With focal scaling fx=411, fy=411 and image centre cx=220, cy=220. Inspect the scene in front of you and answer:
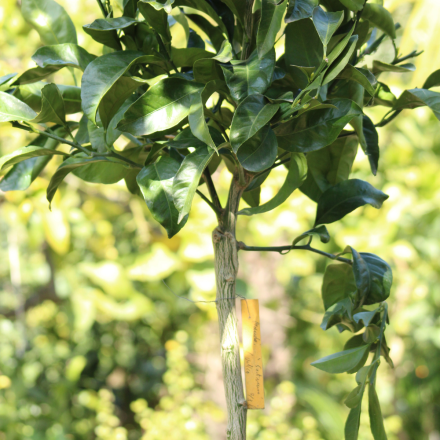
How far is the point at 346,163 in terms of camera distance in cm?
43

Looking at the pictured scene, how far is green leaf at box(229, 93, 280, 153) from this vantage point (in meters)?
0.28

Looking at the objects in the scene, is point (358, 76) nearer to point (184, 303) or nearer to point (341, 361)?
point (341, 361)

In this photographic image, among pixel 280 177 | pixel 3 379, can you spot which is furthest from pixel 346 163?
pixel 3 379

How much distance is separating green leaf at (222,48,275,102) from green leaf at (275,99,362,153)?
0.16 feet

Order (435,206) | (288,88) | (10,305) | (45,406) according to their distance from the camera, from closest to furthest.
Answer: (288,88) → (435,206) → (45,406) → (10,305)

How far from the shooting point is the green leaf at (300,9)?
0.99 feet

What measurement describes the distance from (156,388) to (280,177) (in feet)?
4.21

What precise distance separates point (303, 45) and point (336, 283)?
9.7 inches

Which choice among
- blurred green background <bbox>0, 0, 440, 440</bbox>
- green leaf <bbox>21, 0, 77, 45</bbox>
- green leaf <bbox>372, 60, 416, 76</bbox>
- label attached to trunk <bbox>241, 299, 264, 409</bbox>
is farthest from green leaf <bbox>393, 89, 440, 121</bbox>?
blurred green background <bbox>0, 0, 440, 440</bbox>

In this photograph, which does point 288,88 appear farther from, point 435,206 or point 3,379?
point 3,379

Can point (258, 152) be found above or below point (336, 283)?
above

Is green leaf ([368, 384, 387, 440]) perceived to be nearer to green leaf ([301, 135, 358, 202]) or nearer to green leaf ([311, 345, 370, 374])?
green leaf ([311, 345, 370, 374])

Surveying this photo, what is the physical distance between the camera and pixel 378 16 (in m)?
0.34

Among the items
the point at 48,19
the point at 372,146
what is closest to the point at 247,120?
the point at 372,146
